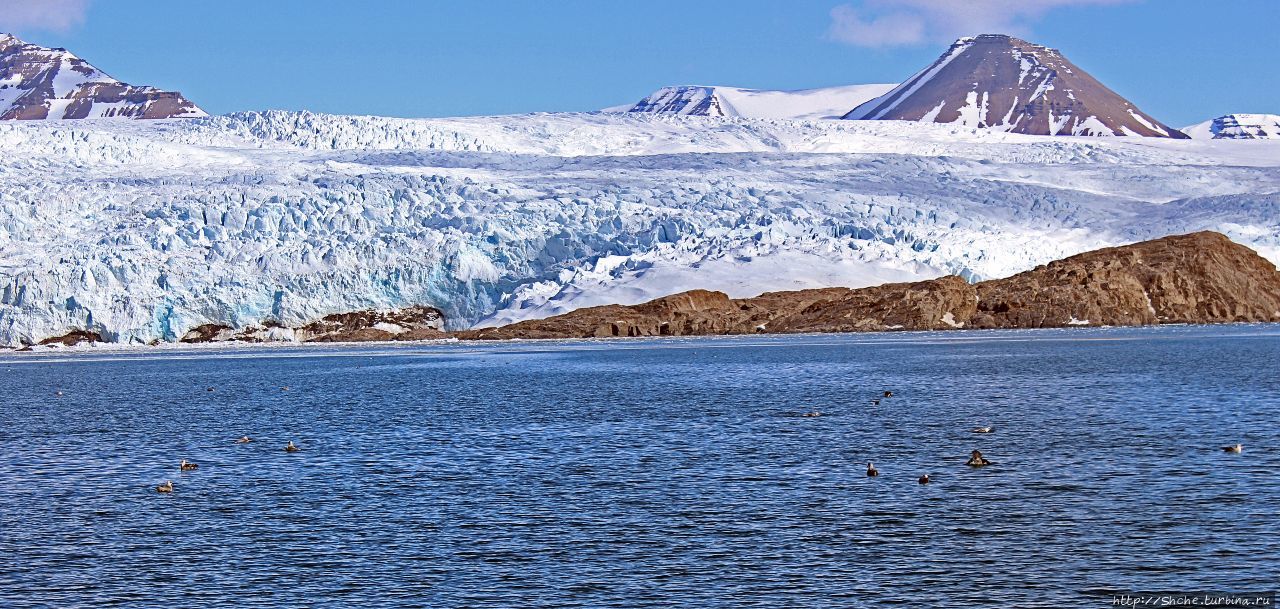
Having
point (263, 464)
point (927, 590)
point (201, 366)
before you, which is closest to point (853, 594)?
point (927, 590)

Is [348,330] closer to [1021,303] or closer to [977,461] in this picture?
[1021,303]

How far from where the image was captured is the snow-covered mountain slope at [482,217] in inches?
3755

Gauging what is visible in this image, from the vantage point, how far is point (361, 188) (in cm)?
10469

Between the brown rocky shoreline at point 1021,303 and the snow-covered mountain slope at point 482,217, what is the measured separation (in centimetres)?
242

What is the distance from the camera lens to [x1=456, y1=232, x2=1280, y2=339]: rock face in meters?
104

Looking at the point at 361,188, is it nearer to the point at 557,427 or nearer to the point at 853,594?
the point at 557,427

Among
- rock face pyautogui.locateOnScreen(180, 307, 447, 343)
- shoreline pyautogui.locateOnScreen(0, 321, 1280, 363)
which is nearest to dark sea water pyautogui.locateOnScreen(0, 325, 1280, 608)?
rock face pyautogui.locateOnScreen(180, 307, 447, 343)

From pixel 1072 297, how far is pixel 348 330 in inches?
2127

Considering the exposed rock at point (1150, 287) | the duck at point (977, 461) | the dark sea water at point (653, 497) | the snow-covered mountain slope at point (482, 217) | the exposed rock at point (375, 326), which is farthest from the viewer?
the exposed rock at point (375, 326)

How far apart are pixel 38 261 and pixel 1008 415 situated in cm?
7286

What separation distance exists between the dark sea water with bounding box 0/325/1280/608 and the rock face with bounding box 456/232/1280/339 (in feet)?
166

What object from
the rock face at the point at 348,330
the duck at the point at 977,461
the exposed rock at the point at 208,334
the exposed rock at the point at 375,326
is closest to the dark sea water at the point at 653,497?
the duck at the point at 977,461

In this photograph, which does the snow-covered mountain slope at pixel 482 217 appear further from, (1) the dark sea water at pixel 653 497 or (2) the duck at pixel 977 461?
(2) the duck at pixel 977 461

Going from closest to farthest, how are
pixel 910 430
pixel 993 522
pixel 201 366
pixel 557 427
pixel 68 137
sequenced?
pixel 993 522
pixel 910 430
pixel 557 427
pixel 201 366
pixel 68 137
